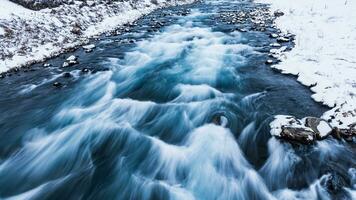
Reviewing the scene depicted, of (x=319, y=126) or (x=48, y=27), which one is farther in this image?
(x=48, y=27)

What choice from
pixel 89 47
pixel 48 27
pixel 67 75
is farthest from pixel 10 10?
pixel 67 75

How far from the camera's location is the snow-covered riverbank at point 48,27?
14731 mm

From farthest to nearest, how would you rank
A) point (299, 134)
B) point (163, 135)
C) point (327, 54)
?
point (327, 54) → point (163, 135) → point (299, 134)

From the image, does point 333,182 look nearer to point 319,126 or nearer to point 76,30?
point 319,126

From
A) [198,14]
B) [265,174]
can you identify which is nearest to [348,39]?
[265,174]

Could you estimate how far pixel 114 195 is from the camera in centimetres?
665

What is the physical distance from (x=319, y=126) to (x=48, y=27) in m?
15.2

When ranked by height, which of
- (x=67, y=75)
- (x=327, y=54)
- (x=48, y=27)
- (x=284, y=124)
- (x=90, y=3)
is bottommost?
(x=67, y=75)

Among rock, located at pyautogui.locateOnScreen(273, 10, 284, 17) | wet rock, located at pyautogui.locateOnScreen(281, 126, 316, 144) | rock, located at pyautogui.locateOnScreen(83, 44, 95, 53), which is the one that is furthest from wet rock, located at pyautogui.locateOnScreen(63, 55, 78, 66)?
rock, located at pyautogui.locateOnScreen(273, 10, 284, 17)

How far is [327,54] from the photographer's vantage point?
1224 centimetres

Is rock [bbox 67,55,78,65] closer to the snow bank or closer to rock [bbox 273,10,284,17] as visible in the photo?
the snow bank

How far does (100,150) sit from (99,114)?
2137 mm

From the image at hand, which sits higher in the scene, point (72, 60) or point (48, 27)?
point (48, 27)

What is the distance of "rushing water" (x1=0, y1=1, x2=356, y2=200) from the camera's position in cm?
673
